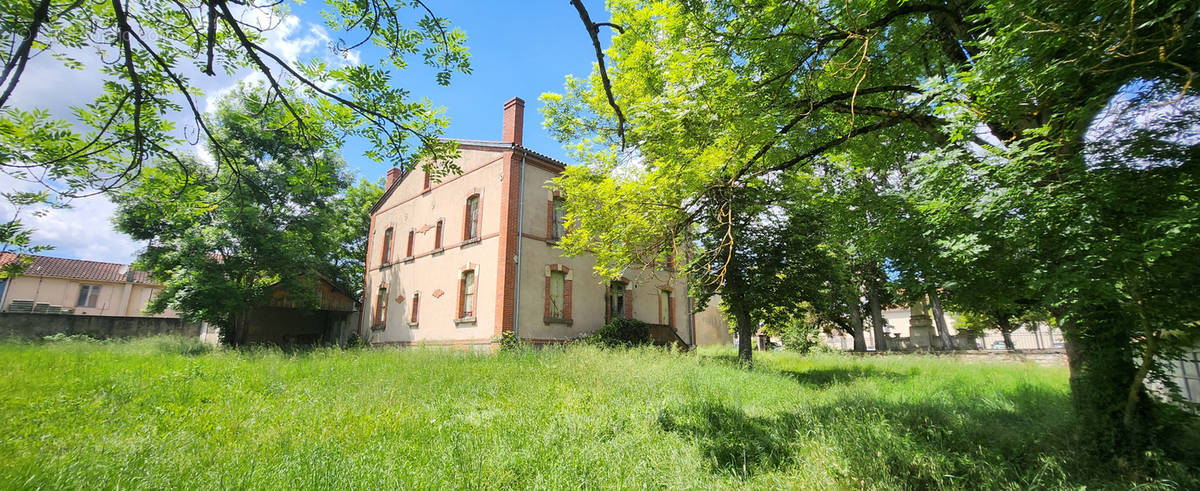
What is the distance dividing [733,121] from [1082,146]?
2.97 m

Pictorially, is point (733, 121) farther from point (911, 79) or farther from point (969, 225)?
point (911, 79)

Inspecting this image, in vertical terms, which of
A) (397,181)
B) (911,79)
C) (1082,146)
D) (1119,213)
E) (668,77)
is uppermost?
(397,181)

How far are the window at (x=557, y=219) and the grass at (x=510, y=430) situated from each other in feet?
25.3

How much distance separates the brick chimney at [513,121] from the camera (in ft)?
52.9

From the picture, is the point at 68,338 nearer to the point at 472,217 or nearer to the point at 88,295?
the point at 472,217

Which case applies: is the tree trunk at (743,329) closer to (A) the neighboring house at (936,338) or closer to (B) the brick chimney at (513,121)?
(B) the brick chimney at (513,121)

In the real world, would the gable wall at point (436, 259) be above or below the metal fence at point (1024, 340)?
above

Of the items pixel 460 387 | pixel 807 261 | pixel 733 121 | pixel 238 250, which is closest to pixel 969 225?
pixel 733 121

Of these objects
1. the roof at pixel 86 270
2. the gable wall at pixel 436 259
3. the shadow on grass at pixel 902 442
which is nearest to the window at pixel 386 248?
the gable wall at pixel 436 259

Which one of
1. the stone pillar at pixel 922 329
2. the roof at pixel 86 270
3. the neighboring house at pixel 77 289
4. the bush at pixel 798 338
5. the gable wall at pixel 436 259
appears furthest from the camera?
the roof at pixel 86 270

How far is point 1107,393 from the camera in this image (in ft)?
14.8

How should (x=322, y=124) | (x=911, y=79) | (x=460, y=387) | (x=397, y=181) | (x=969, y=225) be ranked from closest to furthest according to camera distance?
1. (x=969, y=225)
2. (x=322, y=124)
3. (x=911, y=79)
4. (x=460, y=387)
5. (x=397, y=181)

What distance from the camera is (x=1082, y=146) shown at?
12.5 feet

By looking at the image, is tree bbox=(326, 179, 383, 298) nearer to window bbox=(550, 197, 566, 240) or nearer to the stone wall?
the stone wall
